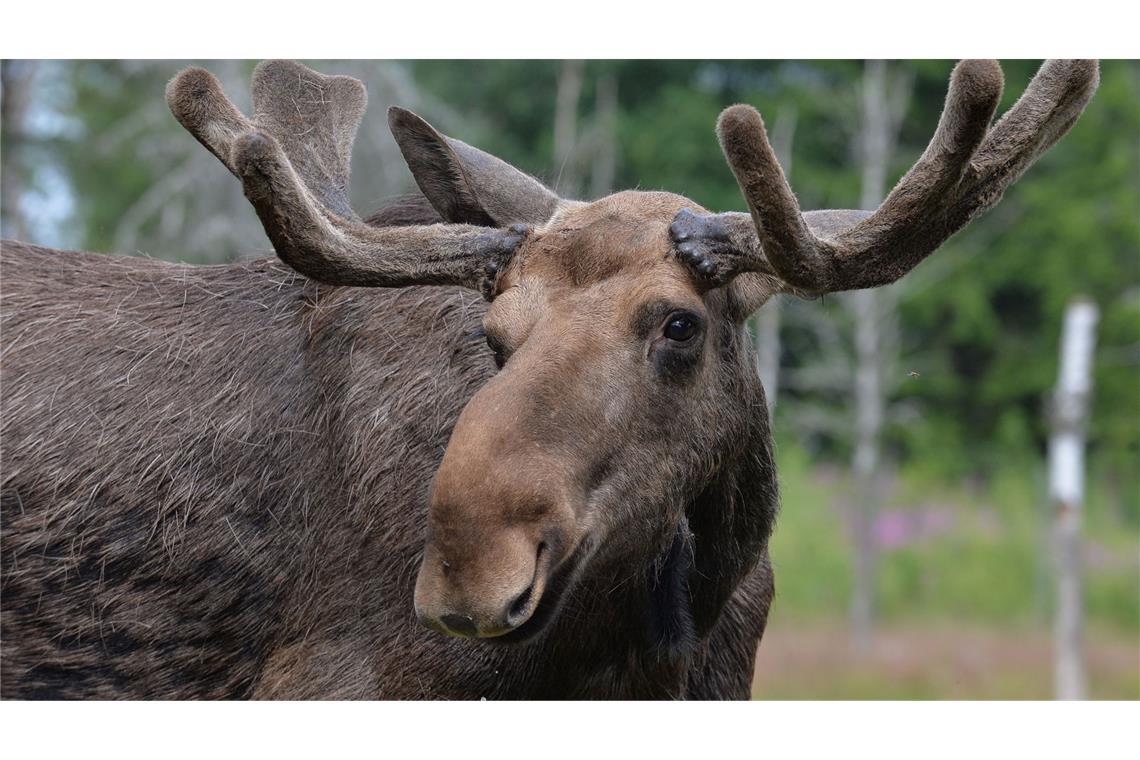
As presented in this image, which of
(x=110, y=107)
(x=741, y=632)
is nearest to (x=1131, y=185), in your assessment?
(x=110, y=107)

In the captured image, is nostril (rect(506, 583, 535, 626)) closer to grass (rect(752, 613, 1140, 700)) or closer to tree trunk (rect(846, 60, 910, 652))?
grass (rect(752, 613, 1140, 700))

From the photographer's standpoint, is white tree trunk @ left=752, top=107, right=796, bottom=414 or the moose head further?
white tree trunk @ left=752, top=107, right=796, bottom=414

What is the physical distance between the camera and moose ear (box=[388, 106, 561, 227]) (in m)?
4.55

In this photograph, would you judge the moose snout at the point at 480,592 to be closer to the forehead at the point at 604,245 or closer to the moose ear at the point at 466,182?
the forehead at the point at 604,245

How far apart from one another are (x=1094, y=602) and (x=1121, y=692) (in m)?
4.02

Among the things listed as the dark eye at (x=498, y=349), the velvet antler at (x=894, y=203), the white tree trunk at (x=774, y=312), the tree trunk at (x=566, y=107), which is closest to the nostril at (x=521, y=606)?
the dark eye at (x=498, y=349)

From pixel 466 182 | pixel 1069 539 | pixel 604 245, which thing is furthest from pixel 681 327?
pixel 1069 539

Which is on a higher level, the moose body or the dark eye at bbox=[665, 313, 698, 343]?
the dark eye at bbox=[665, 313, 698, 343]

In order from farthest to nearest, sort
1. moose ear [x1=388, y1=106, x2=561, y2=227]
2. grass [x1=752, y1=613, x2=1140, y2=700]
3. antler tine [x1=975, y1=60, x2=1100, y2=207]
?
grass [x1=752, y1=613, x2=1140, y2=700], moose ear [x1=388, y1=106, x2=561, y2=227], antler tine [x1=975, y1=60, x2=1100, y2=207]

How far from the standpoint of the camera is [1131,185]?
20.6 meters

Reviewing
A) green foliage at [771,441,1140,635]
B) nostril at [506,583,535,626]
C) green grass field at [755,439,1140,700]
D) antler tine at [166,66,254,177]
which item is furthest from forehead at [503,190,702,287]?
green foliage at [771,441,1140,635]

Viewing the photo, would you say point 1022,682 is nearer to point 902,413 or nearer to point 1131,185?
point 902,413

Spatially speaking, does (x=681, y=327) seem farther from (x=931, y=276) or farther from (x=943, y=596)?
(x=931, y=276)

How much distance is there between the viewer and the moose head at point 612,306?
11.1ft
